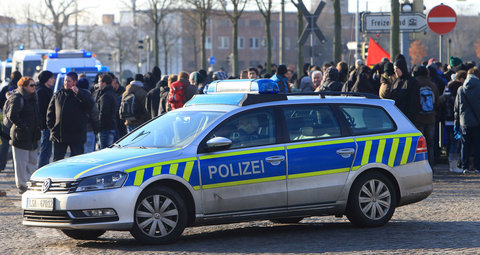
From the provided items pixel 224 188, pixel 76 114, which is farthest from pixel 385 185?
pixel 76 114

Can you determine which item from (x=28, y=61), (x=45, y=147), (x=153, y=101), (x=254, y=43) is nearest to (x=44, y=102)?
(x=45, y=147)

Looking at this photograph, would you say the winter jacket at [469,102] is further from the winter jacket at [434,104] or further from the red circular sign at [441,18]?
the red circular sign at [441,18]

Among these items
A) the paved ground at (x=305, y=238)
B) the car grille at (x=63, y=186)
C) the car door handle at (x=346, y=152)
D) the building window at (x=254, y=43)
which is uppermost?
the building window at (x=254, y=43)

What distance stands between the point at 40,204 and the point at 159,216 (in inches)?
45.5

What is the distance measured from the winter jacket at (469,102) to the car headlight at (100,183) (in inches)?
336

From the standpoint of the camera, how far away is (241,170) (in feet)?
29.8

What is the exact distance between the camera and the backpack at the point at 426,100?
15.2 meters

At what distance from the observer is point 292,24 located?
128m

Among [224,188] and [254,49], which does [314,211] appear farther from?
[254,49]

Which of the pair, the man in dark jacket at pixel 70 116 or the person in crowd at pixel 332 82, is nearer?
the man in dark jacket at pixel 70 116

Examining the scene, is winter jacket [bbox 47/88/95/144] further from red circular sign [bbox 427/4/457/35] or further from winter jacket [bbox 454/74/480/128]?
red circular sign [bbox 427/4/457/35]

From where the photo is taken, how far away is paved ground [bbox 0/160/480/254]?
8469mm

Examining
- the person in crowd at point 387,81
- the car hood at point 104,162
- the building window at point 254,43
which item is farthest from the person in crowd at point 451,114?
the building window at point 254,43

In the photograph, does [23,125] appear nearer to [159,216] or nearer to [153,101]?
[153,101]
